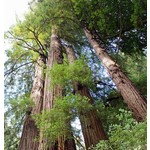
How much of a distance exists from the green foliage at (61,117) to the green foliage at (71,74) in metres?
0.43

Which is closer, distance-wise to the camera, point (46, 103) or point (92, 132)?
point (92, 132)

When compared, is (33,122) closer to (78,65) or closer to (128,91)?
(78,65)

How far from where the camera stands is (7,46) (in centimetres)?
565

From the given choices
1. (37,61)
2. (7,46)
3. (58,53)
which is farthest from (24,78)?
(58,53)

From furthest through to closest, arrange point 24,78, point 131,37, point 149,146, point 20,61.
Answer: point 24,78 < point 20,61 < point 131,37 < point 149,146

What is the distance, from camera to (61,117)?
2.96 m

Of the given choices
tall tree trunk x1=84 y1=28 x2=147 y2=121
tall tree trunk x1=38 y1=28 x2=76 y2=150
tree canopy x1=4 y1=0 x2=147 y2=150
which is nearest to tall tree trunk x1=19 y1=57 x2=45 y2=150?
tree canopy x1=4 y1=0 x2=147 y2=150

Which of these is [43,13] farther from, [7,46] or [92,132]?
[92,132]

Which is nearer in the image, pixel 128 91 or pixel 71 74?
pixel 128 91

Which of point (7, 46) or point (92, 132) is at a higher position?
point (7, 46)

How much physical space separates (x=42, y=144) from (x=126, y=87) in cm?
115

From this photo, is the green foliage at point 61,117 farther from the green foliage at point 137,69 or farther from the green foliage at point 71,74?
the green foliage at point 137,69

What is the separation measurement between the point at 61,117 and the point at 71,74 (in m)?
0.65

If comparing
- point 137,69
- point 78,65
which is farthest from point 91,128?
point 137,69
